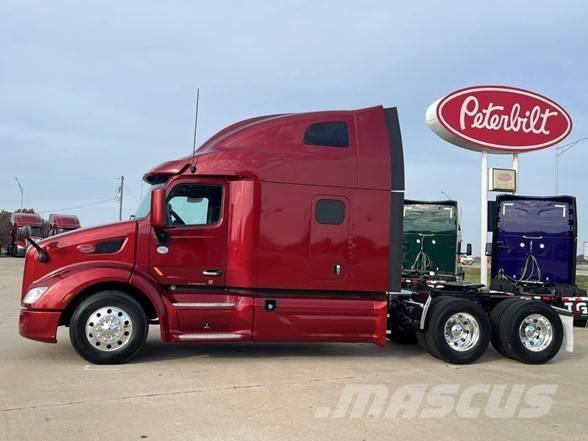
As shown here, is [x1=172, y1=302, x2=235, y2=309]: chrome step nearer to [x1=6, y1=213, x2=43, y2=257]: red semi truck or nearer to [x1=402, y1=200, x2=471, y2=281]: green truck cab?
[x1=402, y1=200, x2=471, y2=281]: green truck cab

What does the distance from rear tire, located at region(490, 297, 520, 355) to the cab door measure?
416 cm

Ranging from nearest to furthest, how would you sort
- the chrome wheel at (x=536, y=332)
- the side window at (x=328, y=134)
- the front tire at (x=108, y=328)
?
the front tire at (x=108, y=328), the side window at (x=328, y=134), the chrome wheel at (x=536, y=332)

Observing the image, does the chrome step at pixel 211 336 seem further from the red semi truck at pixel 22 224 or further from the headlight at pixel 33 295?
the red semi truck at pixel 22 224

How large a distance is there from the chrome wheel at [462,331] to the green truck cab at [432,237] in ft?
24.7

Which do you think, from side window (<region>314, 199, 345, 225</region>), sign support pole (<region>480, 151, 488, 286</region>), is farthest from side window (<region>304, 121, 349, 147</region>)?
sign support pole (<region>480, 151, 488, 286</region>)

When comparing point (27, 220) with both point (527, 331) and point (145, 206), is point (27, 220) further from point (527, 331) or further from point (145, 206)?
point (527, 331)

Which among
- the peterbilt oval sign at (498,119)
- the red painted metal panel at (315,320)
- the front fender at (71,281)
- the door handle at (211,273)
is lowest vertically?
the red painted metal panel at (315,320)

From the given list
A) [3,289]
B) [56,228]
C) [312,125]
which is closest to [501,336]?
[312,125]

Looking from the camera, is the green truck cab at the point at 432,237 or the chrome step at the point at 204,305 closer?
the chrome step at the point at 204,305

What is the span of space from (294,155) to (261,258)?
1500mm

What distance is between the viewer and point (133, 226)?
8.19m

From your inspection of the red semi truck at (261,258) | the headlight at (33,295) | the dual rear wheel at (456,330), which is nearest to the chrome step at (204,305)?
the red semi truck at (261,258)

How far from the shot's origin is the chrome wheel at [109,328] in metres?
7.68

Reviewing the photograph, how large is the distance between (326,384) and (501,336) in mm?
3304
